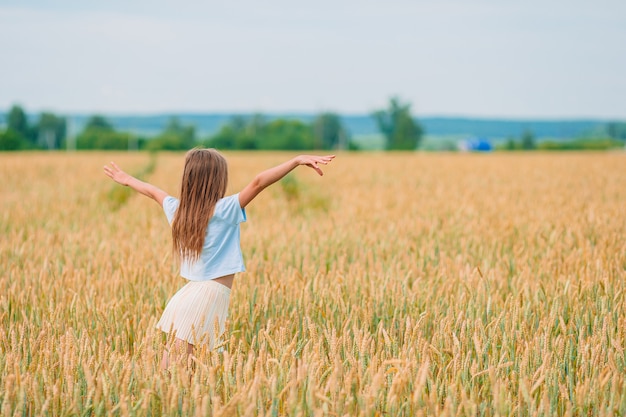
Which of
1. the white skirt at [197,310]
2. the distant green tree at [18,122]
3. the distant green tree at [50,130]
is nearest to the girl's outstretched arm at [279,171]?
the white skirt at [197,310]

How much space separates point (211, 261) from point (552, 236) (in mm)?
3315

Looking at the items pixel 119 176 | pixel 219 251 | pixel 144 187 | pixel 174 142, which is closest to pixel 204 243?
pixel 219 251

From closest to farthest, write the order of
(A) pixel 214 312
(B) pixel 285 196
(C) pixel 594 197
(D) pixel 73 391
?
(D) pixel 73 391
(A) pixel 214 312
(C) pixel 594 197
(B) pixel 285 196

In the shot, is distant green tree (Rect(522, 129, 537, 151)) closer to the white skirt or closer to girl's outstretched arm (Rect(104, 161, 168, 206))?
girl's outstretched arm (Rect(104, 161, 168, 206))

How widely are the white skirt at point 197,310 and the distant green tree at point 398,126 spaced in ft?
309

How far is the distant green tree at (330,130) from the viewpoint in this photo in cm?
10362

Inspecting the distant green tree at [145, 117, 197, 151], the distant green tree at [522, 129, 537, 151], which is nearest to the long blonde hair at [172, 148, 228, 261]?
the distant green tree at [145, 117, 197, 151]

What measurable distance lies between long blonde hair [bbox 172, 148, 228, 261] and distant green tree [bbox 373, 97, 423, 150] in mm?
94042

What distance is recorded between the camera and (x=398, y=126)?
10575 centimetres

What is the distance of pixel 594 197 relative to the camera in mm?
9945

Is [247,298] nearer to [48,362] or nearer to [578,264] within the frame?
[48,362]

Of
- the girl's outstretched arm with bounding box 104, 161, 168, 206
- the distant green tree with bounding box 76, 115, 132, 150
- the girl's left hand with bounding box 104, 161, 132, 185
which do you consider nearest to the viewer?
the girl's outstretched arm with bounding box 104, 161, 168, 206

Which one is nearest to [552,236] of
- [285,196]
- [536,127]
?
[285,196]

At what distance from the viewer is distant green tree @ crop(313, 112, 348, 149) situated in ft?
340
